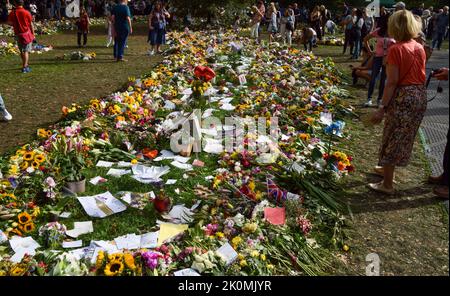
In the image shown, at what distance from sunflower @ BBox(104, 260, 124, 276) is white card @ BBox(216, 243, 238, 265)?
885 mm

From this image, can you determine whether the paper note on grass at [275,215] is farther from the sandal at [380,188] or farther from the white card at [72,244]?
the white card at [72,244]

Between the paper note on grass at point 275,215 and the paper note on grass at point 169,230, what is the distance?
0.87 metres

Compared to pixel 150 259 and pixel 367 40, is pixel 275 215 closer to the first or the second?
pixel 150 259

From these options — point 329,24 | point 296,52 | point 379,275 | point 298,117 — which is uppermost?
point 329,24

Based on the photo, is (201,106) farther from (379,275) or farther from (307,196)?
(379,275)

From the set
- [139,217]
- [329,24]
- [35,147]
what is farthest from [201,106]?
[329,24]

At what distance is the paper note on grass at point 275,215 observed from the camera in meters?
4.39

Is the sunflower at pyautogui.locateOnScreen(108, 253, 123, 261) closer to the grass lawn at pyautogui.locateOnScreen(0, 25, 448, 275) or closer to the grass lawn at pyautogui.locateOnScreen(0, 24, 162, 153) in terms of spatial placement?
the grass lawn at pyautogui.locateOnScreen(0, 25, 448, 275)

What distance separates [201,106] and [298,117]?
5.88 feet

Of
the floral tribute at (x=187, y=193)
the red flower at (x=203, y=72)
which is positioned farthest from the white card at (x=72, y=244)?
the red flower at (x=203, y=72)

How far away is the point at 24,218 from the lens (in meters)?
4.24

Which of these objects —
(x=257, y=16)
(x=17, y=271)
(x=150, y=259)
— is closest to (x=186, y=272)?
(x=150, y=259)

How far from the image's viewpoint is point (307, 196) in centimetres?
499
